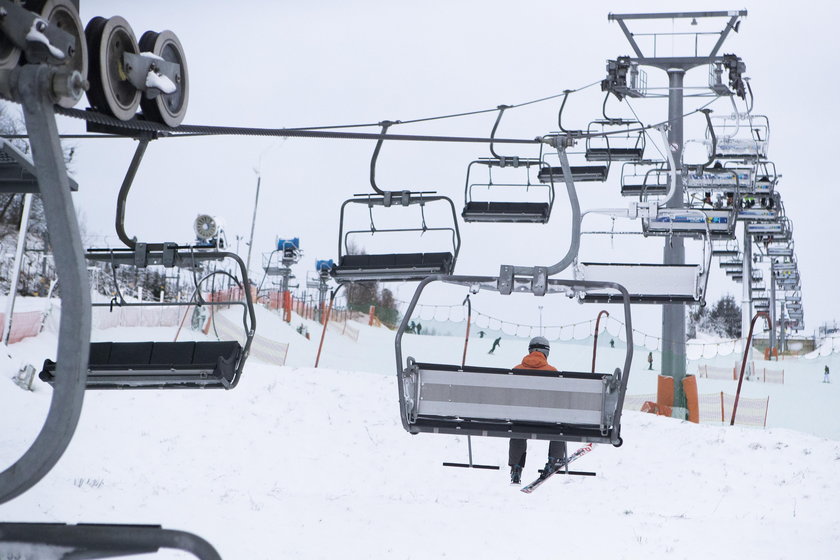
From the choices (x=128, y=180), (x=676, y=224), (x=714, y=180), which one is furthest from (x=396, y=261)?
(x=714, y=180)

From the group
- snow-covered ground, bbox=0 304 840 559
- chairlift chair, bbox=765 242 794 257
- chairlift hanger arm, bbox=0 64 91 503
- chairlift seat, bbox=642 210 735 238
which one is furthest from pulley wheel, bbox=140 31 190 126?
chairlift chair, bbox=765 242 794 257

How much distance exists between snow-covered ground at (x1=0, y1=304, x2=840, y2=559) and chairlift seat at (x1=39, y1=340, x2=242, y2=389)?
234cm

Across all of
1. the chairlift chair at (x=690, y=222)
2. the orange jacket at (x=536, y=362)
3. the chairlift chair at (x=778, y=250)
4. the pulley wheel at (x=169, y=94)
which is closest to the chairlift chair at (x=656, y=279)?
the orange jacket at (x=536, y=362)

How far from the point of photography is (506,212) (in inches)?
395

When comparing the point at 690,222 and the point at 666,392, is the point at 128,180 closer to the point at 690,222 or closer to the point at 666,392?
the point at 690,222

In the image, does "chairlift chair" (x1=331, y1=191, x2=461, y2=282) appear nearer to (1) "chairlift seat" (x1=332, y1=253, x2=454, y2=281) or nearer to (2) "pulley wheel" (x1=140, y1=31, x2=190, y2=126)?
(1) "chairlift seat" (x1=332, y1=253, x2=454, y2=281)

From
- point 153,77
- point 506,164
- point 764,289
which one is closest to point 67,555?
point 153,77

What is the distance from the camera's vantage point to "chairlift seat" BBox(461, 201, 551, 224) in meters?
9.92

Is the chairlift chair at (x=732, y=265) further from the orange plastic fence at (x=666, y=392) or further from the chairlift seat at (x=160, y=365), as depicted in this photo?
the chairlift seat at (x=160, y=365)

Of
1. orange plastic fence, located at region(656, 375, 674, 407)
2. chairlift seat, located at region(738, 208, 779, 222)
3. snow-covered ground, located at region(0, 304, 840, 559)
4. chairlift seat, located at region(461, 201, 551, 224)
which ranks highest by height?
chairlift seat, located at region(738, 208, 779, 222)

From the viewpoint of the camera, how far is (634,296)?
8680 millimetres

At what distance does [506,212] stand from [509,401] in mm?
3766

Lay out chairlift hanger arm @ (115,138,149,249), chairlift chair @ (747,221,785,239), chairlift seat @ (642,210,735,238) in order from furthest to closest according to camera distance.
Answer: chairlift chair @ (747,221,785,239) → chairlift seat @ (642,210,735,238) → chairlift hanger arm @ (115,138,149,249)

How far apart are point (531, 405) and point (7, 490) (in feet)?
14.8
